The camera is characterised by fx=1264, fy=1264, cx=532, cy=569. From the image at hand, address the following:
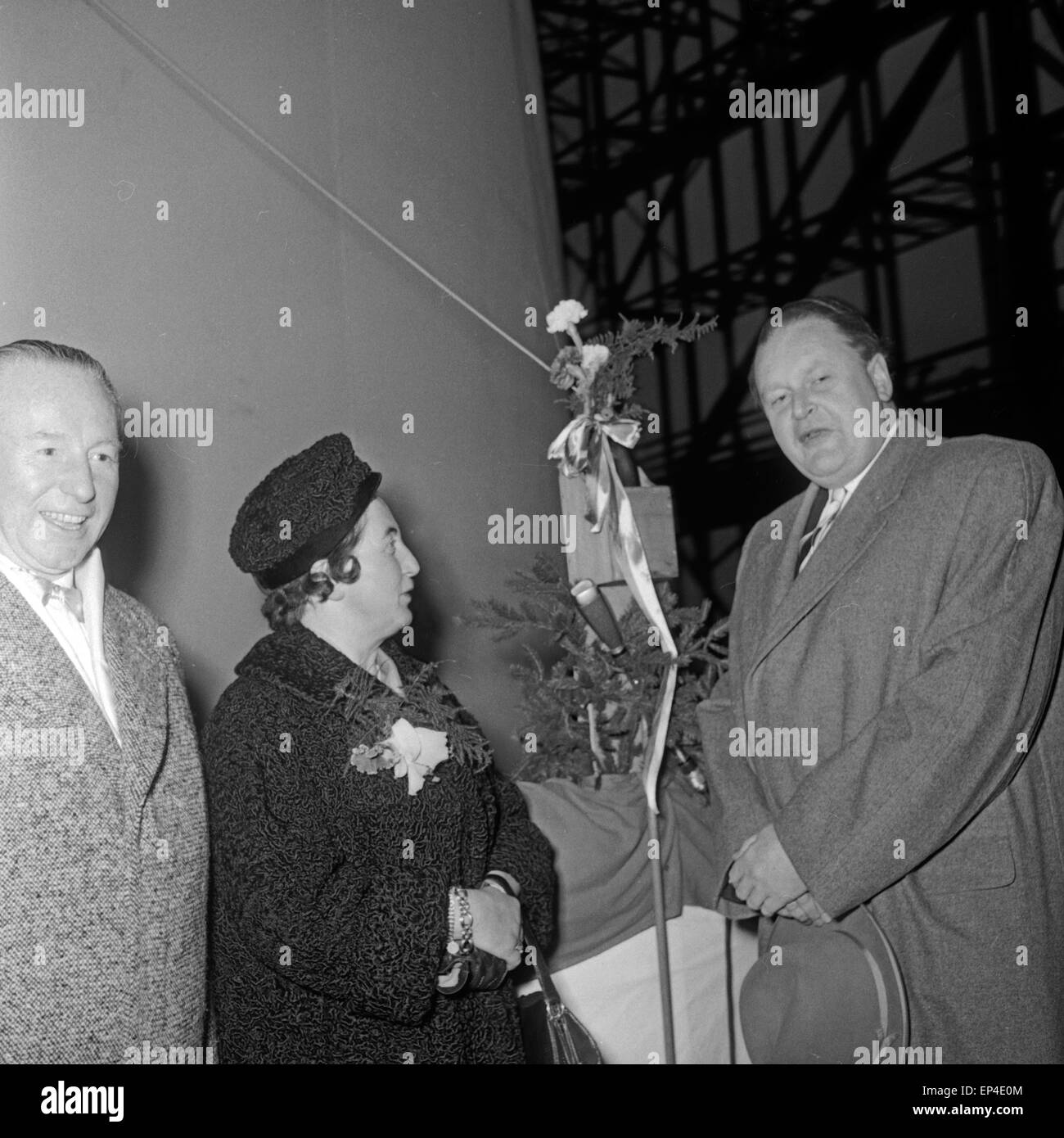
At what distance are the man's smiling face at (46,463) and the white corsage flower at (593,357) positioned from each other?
1085 mm

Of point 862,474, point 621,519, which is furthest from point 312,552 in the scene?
point 862,474

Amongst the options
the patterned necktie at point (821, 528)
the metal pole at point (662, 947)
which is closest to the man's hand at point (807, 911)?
the metal pole at point (662, 947)

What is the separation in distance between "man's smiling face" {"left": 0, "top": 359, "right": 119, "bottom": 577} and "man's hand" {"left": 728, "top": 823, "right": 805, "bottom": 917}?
4.15ft

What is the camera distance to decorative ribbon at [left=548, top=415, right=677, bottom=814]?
8.48ft

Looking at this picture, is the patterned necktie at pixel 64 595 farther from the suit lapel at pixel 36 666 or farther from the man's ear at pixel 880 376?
the man's ear at pixel 880 376

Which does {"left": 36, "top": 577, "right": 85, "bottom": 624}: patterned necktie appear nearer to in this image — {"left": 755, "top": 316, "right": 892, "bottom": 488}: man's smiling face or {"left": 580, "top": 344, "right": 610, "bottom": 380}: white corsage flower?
{"left": 580, "top": 344, "right": 610, "bottom": 380}: white corsage flower

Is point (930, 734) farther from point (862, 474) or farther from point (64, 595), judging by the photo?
point (64, 595)

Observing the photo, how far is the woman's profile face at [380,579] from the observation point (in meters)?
2.14

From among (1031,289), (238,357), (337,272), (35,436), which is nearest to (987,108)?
(1031,289)

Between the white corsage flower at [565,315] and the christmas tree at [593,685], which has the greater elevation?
the white corsage flower at [565,315]

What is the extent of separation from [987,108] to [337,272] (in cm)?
226

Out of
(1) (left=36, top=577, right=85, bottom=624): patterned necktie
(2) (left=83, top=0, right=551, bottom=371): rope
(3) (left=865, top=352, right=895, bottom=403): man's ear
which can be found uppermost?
(2) (left=83, top=0, right=551, bottom=371): rope

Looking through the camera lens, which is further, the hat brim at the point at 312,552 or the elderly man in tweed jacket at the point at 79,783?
the hat brim at the point at 312,552

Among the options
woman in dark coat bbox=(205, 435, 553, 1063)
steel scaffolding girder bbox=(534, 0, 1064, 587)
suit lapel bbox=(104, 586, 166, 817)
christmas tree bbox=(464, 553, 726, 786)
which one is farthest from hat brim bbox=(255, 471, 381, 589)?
steel scaffolding girder bbox=(534, 0, 1064, 587)
